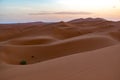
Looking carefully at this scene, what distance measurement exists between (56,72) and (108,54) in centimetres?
200

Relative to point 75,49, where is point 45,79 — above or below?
above

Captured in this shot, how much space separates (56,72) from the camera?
17.2 feet

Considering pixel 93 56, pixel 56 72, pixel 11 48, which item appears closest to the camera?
pixel 56 72

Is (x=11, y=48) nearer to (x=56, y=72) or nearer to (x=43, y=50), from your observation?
(x=43, y=50)

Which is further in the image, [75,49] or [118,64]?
[75,49]

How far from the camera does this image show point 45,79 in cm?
493

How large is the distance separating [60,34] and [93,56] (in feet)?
31.0

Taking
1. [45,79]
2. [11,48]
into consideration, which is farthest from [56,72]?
[11,48]

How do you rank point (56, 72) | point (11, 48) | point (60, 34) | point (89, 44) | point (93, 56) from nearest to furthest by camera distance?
1. point (56, 72)
2. point (93, 56)
3. point (11, 48)
4. point (89, 44)
5. point (60, 34)

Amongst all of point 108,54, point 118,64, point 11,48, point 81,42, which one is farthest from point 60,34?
point 118,64

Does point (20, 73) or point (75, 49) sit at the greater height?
point (20, 73)

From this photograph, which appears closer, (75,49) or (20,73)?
(20,73)

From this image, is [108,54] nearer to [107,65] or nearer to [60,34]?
[107,65]

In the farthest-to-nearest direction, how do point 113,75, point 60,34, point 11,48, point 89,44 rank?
point 60,34
point 89,44
point 11,48
point 113,75
